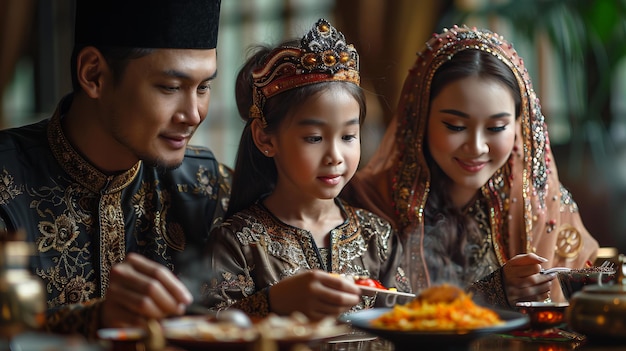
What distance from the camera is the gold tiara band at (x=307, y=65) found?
2555mm

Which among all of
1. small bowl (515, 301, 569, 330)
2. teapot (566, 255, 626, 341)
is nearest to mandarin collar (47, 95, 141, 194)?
small bowl (515, 301, 569, 330)

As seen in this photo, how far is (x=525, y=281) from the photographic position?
7.98 feet

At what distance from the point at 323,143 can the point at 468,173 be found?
51 centimetres

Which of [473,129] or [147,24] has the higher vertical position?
[147,24]

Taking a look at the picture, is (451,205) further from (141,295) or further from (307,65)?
(141,295)

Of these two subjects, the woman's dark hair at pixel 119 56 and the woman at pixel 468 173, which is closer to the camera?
the woman's dark hair at pixel 119 56

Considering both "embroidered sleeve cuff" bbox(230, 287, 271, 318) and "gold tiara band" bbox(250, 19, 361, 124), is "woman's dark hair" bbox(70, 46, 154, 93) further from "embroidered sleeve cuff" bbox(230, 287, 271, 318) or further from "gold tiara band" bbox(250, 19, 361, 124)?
"embroidered sleeve cuff" bbox(230, 287, 271, 318)

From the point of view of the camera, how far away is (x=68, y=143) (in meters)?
2.71

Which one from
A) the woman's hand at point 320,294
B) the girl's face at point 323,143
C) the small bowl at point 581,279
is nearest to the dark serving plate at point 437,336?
the woman's hand at point 320,294

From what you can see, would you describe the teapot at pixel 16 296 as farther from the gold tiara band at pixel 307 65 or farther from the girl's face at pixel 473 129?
the girl's face at pixel 473 129

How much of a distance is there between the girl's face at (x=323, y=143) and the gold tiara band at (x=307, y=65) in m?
0.07

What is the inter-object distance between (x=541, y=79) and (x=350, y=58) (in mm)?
2643

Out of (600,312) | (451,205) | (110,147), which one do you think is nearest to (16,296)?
(600,312)

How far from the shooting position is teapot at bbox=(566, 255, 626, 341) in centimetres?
181
